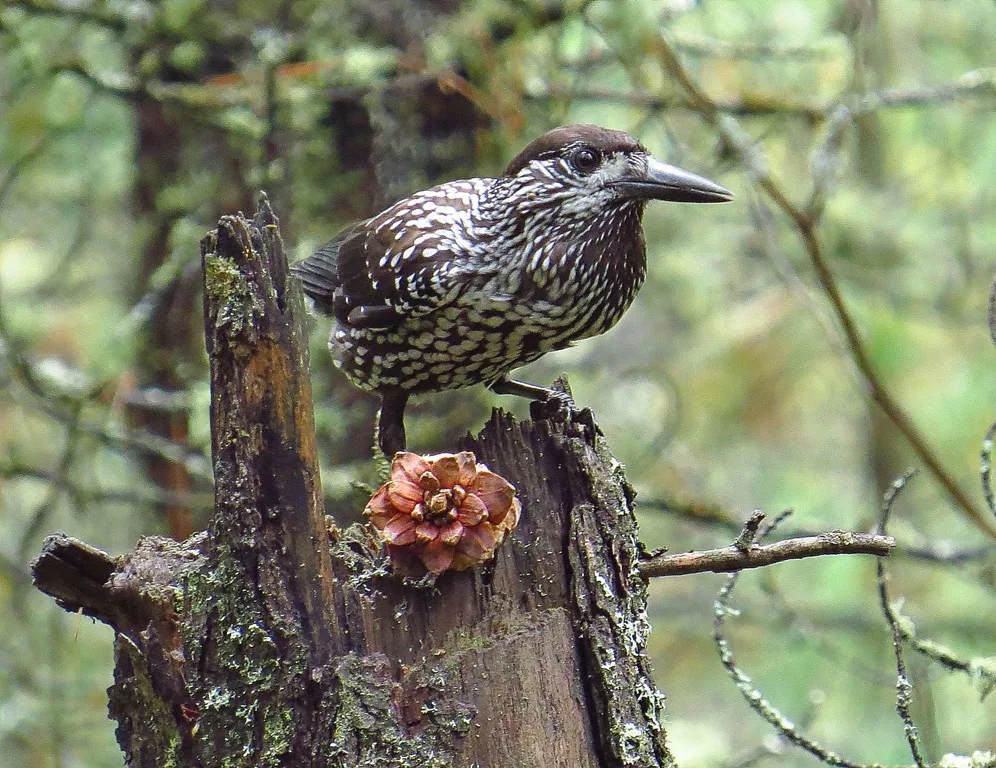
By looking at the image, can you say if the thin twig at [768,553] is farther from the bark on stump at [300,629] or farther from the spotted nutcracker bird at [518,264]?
the spotted nutcracker bird at [518,264]

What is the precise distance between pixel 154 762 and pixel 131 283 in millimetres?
4427

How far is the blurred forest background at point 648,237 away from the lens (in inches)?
191

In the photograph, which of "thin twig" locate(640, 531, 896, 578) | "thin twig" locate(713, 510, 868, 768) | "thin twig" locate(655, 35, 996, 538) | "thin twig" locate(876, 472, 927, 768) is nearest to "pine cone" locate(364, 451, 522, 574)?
"thin twig" locate(640, 531, 896, 578)

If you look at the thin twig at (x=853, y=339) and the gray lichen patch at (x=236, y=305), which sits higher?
the thin twig at (x=853, y=339)

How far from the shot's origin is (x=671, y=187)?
3621mm

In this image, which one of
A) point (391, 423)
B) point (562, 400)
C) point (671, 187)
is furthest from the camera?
point (391, 423)

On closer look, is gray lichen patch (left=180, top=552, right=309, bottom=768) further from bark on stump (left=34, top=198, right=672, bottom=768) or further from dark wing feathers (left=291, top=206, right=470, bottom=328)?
A: dark wing feathers (left=291, top=206, right=470, bottom=328)

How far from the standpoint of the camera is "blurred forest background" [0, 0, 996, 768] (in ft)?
15.9

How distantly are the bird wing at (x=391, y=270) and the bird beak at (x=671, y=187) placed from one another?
2.05 ft

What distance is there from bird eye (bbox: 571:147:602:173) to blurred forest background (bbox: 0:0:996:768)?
0.52 metres

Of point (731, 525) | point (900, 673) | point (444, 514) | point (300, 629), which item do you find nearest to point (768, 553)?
point (900, 673)

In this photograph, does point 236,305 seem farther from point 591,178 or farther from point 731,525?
point 731,525

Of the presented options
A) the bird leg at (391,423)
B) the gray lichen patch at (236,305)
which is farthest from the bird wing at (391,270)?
the gray lichen patch at (236,305)

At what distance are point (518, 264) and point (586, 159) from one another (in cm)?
43
